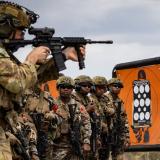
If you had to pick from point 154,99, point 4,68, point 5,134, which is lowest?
point 5,134

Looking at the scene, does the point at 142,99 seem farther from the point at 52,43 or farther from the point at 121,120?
the point at 52,43

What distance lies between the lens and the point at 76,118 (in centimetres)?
1144

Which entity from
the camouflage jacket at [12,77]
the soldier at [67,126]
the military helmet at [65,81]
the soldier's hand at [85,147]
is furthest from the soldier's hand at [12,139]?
the soldier's hand at [85,147]

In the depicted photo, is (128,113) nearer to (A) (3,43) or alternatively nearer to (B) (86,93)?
(B) (86,93)

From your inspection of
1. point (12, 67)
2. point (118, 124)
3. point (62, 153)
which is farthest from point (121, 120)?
point (12, 67)

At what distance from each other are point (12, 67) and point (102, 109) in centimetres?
840

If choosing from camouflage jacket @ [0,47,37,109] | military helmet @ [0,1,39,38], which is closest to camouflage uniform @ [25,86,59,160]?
military helmet @ [0,1,39,38]

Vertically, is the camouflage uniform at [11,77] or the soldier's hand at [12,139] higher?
the camouflage uniform at [11,77]

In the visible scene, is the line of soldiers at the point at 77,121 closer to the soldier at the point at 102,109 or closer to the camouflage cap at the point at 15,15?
the soldier at the point at 102,109

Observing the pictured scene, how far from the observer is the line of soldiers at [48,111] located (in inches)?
229

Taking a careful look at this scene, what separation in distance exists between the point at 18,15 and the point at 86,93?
22.3 ft

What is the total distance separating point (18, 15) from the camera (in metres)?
6.11

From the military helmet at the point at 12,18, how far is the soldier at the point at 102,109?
24.2 feet

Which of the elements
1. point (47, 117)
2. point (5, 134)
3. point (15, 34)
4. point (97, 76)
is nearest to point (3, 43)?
point (15, 34)
